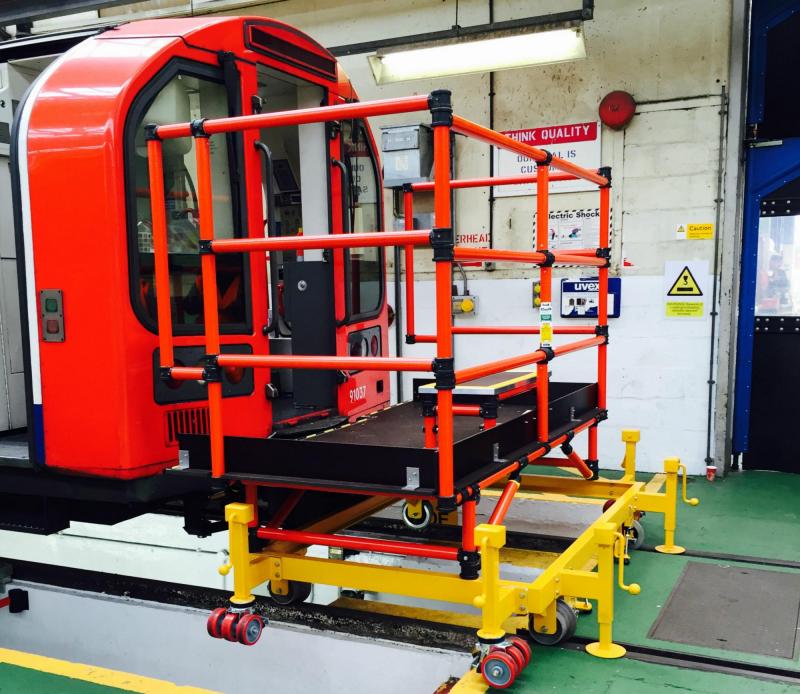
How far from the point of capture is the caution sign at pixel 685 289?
235 inches

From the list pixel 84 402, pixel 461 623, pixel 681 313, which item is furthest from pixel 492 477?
pixel 681 313

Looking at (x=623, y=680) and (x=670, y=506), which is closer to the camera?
(x=623, y=680)

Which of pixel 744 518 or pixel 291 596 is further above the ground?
pixel 291 596

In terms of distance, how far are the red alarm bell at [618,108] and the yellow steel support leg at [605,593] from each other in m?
4.00

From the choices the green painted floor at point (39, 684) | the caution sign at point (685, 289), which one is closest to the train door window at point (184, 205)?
the green painted floor at point (39, 684)

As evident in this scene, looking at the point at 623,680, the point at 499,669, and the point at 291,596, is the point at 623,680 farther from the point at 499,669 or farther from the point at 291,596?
the point at 291,596

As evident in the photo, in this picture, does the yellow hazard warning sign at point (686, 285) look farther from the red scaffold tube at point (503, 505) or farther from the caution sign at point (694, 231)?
the red scaffold tube at point (503, 505)

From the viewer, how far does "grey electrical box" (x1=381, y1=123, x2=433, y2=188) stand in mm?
6203

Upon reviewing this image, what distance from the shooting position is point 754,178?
19.7 feet

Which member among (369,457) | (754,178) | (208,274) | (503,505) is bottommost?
(503,505)

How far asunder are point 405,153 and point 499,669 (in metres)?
4.59

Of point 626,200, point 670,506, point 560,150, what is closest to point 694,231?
point 626,200

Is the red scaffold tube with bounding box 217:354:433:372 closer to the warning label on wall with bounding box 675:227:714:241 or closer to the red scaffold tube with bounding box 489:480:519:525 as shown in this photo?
the red scaffold tube with bounding box 489:480:519:525

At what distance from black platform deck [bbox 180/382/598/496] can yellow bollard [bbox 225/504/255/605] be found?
14 cm
